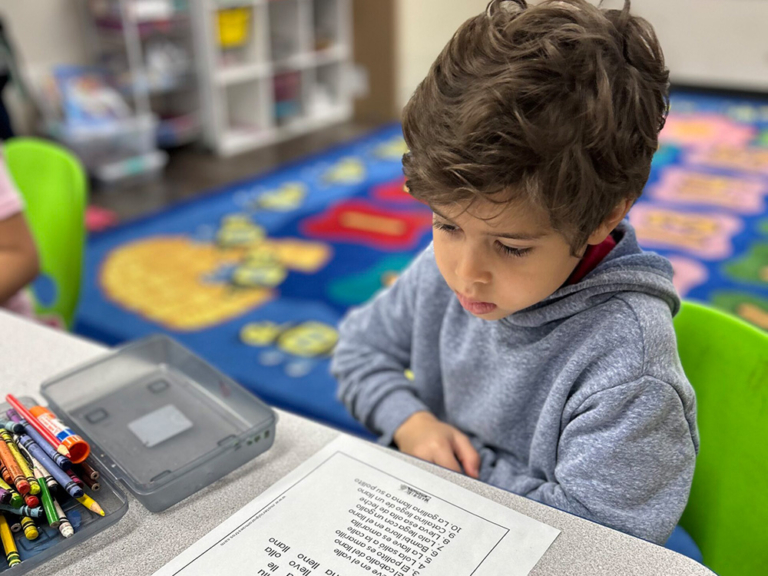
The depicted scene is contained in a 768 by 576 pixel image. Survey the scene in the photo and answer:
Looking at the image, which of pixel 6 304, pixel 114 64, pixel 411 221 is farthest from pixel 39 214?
pixel 114 64

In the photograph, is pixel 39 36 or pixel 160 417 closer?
pixel 160 417

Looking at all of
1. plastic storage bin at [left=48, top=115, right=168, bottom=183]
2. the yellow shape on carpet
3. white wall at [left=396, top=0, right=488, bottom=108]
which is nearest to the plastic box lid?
the yellow shape on carpet

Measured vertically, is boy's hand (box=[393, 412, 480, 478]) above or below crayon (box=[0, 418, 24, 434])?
below

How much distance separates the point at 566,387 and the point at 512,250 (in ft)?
0.53

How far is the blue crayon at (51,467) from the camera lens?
58 centimetres

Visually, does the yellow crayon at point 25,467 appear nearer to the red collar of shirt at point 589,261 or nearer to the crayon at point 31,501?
the crayon at point 31,501

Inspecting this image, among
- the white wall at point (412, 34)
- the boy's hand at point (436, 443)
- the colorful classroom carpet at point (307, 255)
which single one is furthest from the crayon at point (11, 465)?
the white wall at point (412, 34)

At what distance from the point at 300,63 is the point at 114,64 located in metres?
1.03

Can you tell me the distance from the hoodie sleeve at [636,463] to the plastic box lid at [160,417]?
301mm

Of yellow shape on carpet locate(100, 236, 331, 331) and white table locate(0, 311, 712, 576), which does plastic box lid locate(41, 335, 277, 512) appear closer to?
white table locate(0, 311, 712, 576)

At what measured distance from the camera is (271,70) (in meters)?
3.79

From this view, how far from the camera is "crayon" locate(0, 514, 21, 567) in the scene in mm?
532

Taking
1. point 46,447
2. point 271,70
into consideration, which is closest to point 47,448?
point 46,447

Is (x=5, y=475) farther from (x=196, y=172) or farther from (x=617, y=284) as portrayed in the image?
(x=196, y=172)
